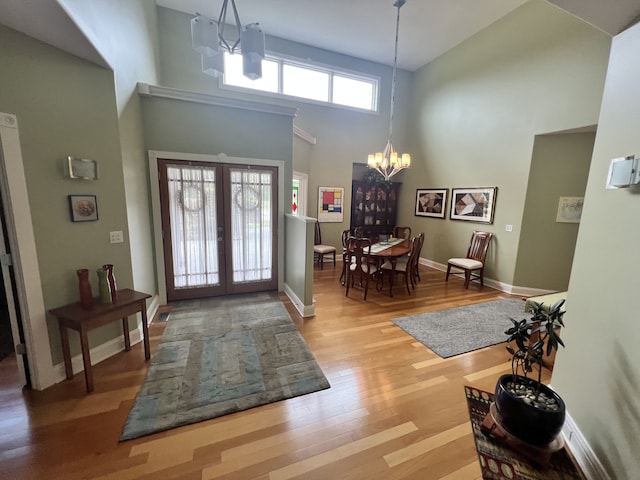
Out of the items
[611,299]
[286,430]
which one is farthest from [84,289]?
[611,299]

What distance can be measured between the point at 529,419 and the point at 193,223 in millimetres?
3987

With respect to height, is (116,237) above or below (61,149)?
below

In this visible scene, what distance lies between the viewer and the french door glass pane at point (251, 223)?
3.91m

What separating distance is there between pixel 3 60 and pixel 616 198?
403cm

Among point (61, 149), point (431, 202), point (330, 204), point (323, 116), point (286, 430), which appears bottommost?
point (286, 430)

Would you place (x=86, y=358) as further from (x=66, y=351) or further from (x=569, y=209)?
(x=569, y=209)

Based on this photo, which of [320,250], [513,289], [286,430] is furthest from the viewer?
[320,250]

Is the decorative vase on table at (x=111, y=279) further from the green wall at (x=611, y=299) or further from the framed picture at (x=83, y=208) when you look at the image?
the green wall at (x=611, y=299)

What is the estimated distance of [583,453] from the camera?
1.58 meters

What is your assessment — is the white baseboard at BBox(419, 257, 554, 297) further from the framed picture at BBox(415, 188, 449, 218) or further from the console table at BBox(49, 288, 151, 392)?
the console table at BBox(49, 288, 151, 392)

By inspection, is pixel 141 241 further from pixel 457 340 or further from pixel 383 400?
pixel 457 340

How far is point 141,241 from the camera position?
123 inches

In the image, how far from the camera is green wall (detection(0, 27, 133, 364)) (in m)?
1.90

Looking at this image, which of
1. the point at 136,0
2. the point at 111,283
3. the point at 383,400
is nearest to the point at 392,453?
the point at 383,400
